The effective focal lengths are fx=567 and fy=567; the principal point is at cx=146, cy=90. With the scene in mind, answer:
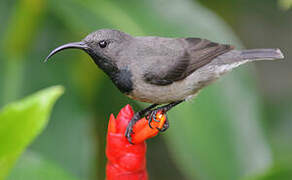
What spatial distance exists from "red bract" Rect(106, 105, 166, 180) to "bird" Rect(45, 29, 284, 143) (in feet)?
0.09

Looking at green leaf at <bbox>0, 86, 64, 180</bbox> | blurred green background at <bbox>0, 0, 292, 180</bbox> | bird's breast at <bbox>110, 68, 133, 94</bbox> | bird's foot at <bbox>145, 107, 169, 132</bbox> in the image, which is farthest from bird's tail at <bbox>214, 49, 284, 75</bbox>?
green leaf at <bbox>0, 86, 64, 180</bbox>

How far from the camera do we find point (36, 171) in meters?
2.48

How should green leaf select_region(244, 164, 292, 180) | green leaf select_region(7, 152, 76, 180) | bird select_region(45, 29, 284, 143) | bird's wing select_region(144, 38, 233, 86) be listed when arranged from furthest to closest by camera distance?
green leaf select_region(7, 152, 76, 180) < green leaf select_region(244, 164, 292, 180) < bird's wing select_region(144, 38, 233, 86) < bird select_region(45, 29, 284, 143)

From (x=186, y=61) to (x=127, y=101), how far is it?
1.85 m

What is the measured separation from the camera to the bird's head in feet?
6.22

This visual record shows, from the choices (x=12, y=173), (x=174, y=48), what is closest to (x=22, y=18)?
(x=12, y=173)

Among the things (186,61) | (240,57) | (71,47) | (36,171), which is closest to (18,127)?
(71,47)

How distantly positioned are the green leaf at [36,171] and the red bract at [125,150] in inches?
24.3

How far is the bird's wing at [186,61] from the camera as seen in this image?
2.17 meters

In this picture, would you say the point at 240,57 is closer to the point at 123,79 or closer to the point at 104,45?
the point at 123,79

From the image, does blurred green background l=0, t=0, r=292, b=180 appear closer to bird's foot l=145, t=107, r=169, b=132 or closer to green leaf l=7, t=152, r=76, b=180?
green leaf l=7, t=152, r=76, b=180

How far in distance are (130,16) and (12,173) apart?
51.0 inches

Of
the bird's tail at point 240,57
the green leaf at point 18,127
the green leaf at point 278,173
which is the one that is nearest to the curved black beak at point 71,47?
the green leaf at point 18,127

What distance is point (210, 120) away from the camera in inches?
121
